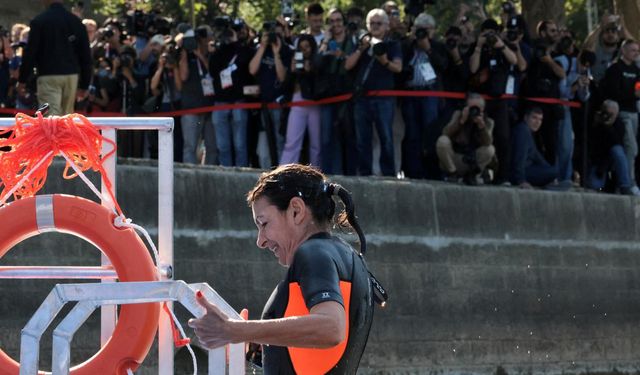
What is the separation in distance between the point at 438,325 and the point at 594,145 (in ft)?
11.5

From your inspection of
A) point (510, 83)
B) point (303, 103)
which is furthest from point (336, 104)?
point (510, 83)

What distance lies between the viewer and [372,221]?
41.9 ft

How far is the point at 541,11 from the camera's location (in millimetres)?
18688

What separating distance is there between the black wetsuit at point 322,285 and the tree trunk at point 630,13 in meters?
15.1

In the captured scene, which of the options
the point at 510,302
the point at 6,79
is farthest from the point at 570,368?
the point at 6,79

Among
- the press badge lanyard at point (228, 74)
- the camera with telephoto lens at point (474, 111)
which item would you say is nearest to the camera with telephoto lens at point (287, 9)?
the press badge lanyard at point (228, 74)

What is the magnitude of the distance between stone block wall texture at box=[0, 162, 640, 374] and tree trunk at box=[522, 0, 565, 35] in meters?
4.32

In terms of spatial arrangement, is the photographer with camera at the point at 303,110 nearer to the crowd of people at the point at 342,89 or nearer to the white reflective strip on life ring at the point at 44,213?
the crowd of people at the point at 342,89

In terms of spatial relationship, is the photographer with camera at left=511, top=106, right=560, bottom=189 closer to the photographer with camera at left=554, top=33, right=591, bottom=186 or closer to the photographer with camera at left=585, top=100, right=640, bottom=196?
the photographer with camera at left=554, top=33, right=591, bottom=186

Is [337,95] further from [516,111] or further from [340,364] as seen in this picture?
[340,364]

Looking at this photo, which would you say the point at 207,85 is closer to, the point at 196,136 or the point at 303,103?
the point at 196,136

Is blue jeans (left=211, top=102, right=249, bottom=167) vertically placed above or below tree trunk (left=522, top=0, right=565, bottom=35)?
below

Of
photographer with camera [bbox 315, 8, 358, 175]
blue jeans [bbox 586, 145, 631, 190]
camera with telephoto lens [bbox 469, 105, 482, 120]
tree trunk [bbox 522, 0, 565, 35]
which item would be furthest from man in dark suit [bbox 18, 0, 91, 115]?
tree trunk [bbox 522, 0, 565, 35]

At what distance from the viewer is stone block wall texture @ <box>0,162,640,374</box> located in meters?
11.3
